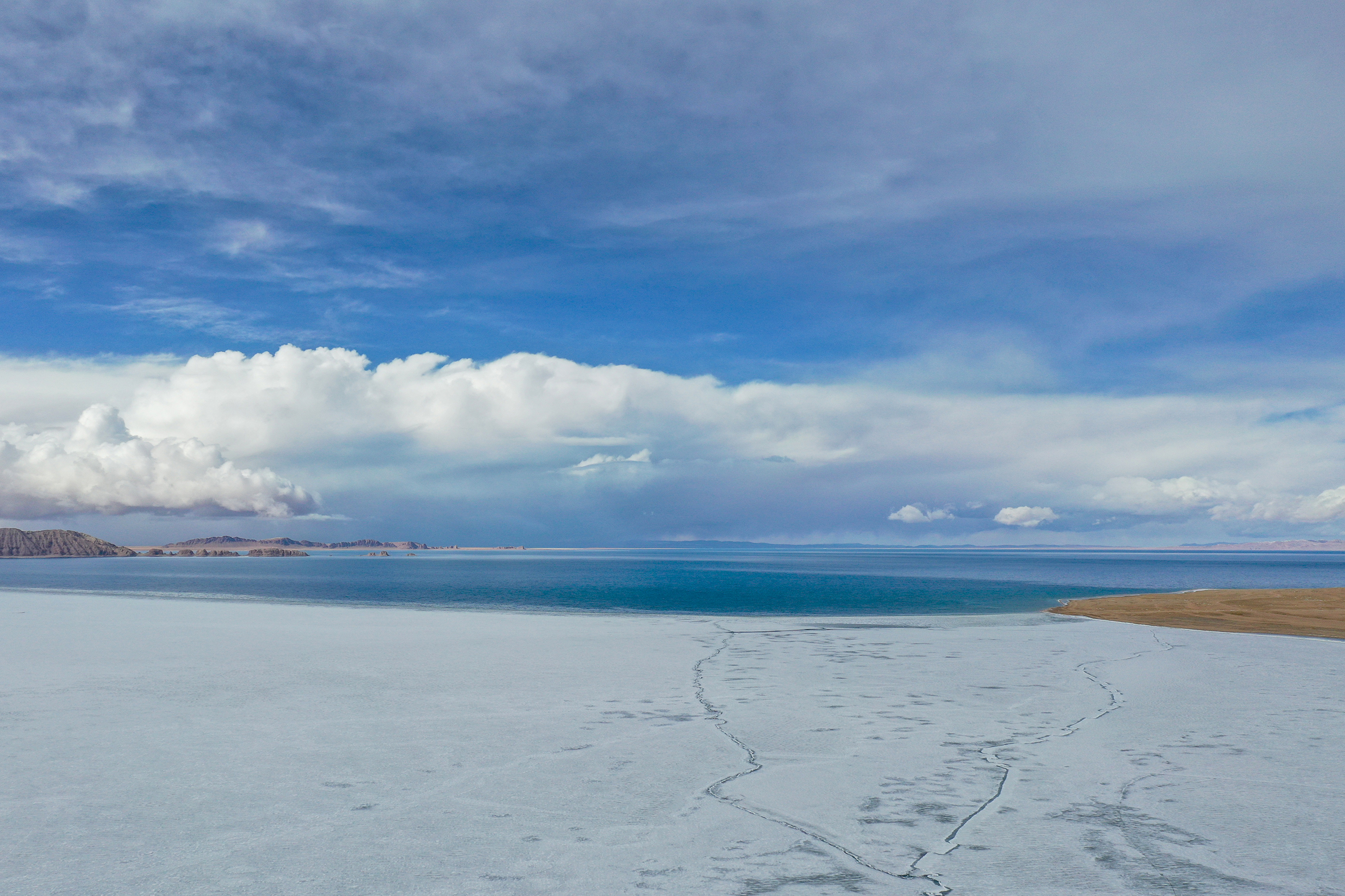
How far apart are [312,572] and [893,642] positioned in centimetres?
11261

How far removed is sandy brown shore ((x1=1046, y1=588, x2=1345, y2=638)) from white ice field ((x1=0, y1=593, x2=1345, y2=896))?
35.7 ft

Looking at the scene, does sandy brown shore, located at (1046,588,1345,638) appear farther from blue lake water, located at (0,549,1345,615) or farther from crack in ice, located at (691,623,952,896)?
crack in ice, located at (691,623,952,896)

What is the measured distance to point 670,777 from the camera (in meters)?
8.73

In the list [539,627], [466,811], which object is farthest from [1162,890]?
[539,627]

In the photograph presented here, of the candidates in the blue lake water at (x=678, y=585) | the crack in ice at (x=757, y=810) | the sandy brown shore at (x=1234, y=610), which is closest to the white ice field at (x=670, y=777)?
the crack in ice at (x=757, y=810)

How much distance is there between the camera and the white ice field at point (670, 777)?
6148mm

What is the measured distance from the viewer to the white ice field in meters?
6.15

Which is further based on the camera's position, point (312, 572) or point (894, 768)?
point (312, 572)

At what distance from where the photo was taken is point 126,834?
22.5 feet

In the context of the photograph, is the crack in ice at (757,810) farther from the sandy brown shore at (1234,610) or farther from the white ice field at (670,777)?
the sandy brown shore at (1234,610)

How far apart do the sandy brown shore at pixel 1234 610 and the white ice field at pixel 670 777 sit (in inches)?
428

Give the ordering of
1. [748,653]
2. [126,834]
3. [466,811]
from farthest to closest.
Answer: [748,653] < [466,811] < [126,834]

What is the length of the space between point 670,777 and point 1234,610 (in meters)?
34.8

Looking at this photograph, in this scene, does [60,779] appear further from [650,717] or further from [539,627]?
[539,627]
